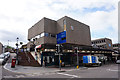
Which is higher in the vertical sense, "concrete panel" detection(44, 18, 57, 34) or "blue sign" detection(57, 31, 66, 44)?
"concrete panel" detection(44, 18, 57, 34)

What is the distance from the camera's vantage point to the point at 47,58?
2314 cm

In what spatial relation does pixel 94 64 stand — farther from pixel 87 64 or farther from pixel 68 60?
pixel 68 60

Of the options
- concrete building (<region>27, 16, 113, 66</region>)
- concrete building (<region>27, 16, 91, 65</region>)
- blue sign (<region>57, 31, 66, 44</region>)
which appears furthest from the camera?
blue sign (<region>57, 31, 66, 44</region>)

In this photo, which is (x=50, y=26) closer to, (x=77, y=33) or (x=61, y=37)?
(x=61, y=37)

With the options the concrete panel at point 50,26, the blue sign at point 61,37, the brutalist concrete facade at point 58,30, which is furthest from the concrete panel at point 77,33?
the concrete panel at point 50,26

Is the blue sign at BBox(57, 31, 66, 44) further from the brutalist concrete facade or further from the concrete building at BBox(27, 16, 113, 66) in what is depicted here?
the brutalist concrete facade

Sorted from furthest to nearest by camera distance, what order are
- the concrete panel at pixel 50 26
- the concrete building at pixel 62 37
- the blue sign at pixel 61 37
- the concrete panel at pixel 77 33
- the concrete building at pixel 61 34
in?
the concrete panel at pixel 77 33 → the concrete panel at pixel 50 26 → the blue sign at pixel 61 37 → the concrete building at pixel 61 34 → the concrete building at pixel 62 37

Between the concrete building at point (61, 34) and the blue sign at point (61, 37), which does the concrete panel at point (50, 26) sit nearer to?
the concrete building at point (61, 34)

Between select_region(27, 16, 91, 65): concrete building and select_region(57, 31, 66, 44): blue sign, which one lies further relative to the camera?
select_region(57, 31, 66, 44): blue sign

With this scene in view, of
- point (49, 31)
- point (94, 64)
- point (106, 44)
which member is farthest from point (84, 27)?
point (106, 44)

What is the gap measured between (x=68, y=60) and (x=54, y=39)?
8.05 m

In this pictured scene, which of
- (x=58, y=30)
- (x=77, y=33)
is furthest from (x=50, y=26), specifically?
(x=77, y=33)

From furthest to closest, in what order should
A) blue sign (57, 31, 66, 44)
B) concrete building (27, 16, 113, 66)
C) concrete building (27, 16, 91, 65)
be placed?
blue sign (57, 31, 66, 44), concrete building (27, 16, 91, 65), concrete building (27, 16, 113, 66)

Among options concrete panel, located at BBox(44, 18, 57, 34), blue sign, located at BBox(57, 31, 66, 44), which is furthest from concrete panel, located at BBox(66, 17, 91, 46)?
concrete panel, located at BBox(44, 18, 57, 34)
